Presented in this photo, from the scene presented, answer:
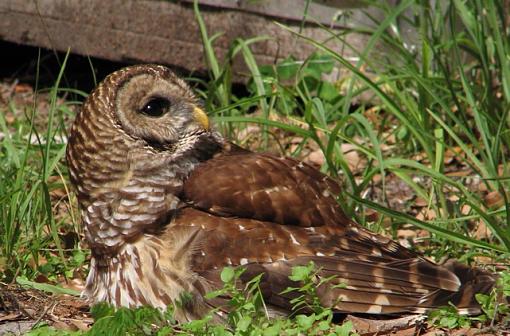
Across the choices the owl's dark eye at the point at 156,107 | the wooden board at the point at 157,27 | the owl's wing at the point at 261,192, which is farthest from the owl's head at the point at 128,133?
the wooden board at the point at 157,27

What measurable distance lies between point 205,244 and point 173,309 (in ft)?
1.10

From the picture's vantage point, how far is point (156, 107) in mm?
5148

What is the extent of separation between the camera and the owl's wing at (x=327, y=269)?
4.77 m

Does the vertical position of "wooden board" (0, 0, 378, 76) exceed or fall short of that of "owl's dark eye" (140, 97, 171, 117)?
it falls short

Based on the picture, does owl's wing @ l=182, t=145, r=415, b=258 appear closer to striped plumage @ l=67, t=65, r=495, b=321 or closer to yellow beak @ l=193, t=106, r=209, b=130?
striped plumage @ l=67, t=65, r=495, b=321

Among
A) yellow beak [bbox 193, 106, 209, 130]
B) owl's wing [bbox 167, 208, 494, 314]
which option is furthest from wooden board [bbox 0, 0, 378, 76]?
owl's wing [bbox 167, 208, 494, 314]

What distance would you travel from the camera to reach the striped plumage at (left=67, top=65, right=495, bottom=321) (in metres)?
4.81

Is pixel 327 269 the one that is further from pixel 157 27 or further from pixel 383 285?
pixel 157 27

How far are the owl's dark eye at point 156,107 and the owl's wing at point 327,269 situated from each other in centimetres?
51

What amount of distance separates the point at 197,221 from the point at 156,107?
2.05 feet

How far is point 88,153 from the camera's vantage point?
5.10 m

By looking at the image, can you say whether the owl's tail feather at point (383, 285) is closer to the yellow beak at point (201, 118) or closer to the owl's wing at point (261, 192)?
the owl's wing at point (261, 192)

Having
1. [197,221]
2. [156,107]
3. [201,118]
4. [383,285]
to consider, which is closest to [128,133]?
[156,107]

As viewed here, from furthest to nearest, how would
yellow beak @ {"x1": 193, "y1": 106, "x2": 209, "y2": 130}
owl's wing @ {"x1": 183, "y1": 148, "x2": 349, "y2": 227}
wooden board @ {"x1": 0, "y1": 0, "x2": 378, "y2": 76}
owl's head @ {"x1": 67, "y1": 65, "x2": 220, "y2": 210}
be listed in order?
wooden board @ {"x1": 0, "y1": 0, "x2": 378, "y2": 76} → yellow beak @ {"x1": 193, "y1": 106, "x2": 209, "y2": 130} → owl's head @ {"x1": 67, "y1": 65, "x2": 220, "y2": 210} → owl's wing @ {"x1": 183, "y1": 148, "x2": 349, "y2": 227}
